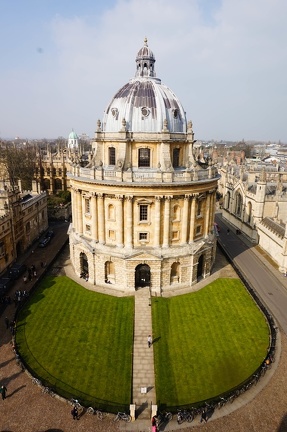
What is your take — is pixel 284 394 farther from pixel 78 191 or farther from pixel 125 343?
pixel 78 191

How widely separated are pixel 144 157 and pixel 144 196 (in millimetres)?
5477

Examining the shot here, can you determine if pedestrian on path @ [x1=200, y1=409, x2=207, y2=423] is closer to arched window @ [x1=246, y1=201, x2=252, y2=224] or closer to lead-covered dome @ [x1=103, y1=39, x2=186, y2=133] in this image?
lead-covered dome @ [x1=103, y1=39, x2=186, y2=133]

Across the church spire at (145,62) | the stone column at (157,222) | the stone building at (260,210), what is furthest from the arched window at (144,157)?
the stone building at (260,210)

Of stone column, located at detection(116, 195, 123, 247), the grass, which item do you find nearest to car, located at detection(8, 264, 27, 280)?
the grass

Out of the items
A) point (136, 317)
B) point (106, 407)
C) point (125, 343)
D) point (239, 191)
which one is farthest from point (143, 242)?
point (239, 191)

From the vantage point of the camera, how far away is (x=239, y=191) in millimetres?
65375

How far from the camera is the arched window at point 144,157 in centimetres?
3791

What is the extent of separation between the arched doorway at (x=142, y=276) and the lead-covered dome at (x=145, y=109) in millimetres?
16544

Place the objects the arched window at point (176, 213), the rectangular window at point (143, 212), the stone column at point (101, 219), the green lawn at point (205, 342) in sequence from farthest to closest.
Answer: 1. the arched window at point (176, 213)
2. the stone column at point (101, 219)
3. the rectangular window at point (143, 212)
4. the green lawn at point (205, 342)

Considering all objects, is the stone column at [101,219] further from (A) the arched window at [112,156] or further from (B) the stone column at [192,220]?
(B) the stone column at [192,220]

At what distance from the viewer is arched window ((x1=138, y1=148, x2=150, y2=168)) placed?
37.9 m

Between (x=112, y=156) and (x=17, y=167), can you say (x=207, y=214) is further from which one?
(x=17, y=167)

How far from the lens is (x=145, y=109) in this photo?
124 ft

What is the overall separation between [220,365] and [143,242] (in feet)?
52.5
